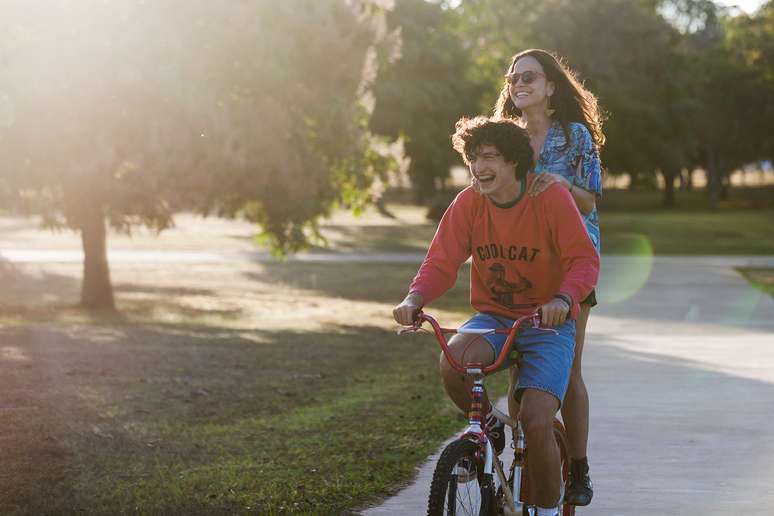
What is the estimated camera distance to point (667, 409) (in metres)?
9.22

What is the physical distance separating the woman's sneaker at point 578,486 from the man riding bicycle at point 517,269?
55 centimetres

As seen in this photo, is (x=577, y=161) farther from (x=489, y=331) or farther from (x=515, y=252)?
(x=489, y=331)

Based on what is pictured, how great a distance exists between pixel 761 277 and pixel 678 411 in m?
16.6

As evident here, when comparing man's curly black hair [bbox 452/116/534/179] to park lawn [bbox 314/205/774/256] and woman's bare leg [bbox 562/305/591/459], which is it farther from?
park lawn [bbox 314/205/774/256]

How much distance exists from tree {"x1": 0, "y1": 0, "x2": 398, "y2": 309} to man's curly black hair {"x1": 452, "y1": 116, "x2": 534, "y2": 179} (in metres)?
11.4

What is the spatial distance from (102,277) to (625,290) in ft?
27.3

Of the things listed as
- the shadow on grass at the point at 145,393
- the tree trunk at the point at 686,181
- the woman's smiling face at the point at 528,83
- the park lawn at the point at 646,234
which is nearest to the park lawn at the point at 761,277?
the park lawn at the point at 646,234

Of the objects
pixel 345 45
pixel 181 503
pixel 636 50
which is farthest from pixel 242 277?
pixel 636 50

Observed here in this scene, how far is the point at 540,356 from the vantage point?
4.75m

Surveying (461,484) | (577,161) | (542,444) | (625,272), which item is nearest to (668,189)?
(625,272)

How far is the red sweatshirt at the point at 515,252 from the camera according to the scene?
4.73 m

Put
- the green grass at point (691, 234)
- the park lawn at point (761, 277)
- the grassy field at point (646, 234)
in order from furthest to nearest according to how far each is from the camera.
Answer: the grassy field at point (646, 234), the green grass at point (691, 234), the park lawn at point (761, 277)

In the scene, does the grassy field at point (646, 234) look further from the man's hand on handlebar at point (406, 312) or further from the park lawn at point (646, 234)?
the man's hand on handlebar at point (406, 312)

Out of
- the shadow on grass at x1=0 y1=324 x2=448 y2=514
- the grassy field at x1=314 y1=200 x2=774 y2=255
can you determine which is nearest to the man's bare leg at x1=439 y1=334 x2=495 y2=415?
the shadow on grass at x1=0 y1=324 x2=448 y2=514
